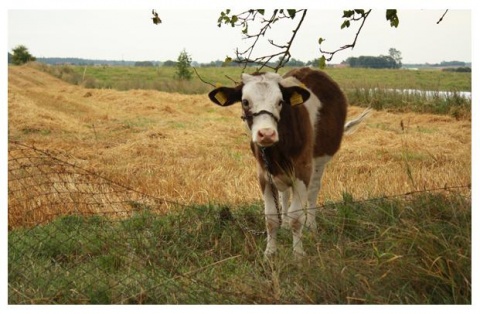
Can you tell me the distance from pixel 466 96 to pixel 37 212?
17.0 metres

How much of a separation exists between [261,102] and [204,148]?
8564 mm

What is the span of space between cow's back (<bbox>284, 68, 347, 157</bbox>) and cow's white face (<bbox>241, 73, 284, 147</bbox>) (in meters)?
1.53

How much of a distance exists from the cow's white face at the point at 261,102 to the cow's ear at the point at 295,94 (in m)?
0.09

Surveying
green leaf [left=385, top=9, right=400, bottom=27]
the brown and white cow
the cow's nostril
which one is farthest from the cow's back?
the cow's nostril

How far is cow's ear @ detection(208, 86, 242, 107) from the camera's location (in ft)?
15.1

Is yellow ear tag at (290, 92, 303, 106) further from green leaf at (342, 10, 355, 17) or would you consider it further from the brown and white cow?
green leaf at (342, 10, 355, 17)

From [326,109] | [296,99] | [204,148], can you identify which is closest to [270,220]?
[296,99]

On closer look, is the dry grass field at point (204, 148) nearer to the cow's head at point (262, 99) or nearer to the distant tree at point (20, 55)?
the cow's head at point (262, 99)

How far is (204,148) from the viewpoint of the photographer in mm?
12812

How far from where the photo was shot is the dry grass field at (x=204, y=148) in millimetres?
7645

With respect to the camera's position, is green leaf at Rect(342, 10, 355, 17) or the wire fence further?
green leaf at Rect(342, 10, 355, 17)

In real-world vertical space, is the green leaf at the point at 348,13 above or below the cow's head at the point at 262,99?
above

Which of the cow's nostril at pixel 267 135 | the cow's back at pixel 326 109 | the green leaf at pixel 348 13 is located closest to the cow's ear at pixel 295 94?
the cow's nostril at pixel 267 135

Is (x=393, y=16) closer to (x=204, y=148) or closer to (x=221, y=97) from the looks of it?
(x=221, y=97)
